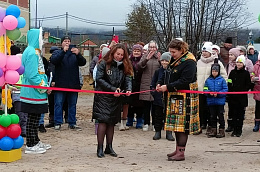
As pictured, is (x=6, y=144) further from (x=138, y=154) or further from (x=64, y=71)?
(x=64, y=71)

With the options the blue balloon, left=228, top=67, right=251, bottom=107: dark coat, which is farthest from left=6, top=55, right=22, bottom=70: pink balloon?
left=228, top=67, right=251, bottom=107: dark coat

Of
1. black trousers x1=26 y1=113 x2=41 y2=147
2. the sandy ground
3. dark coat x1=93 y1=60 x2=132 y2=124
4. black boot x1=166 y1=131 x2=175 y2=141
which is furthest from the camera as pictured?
black boot x1=166 y1=131 x2=175 y2=141

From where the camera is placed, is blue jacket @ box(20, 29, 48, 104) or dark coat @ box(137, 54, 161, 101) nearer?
blue jacket @ box(20, 29, 48, 104)

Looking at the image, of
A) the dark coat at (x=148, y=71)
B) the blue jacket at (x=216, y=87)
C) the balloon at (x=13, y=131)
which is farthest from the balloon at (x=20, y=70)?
the blue jacket at (x=216, y=87)

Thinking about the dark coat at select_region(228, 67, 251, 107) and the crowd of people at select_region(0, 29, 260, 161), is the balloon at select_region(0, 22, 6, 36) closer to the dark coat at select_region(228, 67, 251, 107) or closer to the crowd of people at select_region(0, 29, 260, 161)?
the crowd of people at select_region(0, 29, 260, 161)

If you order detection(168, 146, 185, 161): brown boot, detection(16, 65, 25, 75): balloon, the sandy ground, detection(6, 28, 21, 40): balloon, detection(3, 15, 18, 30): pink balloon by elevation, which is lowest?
the sandy ground

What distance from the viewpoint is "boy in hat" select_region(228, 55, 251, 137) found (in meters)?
8.63

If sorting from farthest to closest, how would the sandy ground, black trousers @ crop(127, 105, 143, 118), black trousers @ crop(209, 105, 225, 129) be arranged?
black trousers @ crop(127, 105, 143, 118) → black trousers @ crop(209, 105, 225, 129) → the sandy ground

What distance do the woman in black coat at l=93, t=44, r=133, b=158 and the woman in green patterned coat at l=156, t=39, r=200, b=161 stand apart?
2.15ft

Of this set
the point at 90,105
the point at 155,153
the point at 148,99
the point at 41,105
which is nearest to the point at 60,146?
the point at 41,105

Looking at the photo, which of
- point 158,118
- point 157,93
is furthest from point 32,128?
point 157,93

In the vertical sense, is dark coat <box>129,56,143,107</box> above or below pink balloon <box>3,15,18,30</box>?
below

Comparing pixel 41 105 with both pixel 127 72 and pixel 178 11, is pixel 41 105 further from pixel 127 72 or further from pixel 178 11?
pixel 178 11

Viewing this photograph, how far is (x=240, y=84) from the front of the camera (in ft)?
28.3
